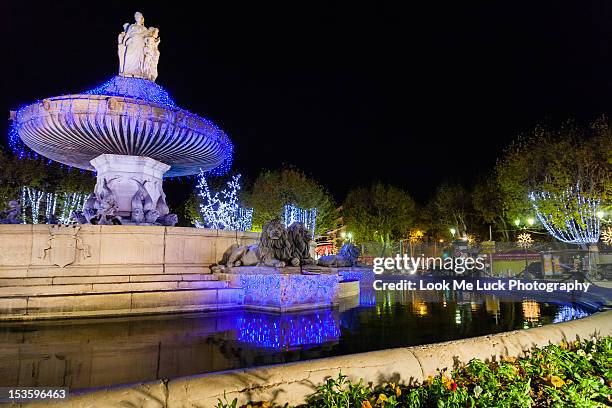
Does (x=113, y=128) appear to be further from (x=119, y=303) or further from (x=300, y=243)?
(x=300, y=243)

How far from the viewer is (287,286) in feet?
28.0

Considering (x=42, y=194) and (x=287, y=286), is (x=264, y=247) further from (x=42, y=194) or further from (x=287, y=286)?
(x=42, y=194)

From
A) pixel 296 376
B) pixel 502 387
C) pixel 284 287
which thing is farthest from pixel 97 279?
pixel 502 387

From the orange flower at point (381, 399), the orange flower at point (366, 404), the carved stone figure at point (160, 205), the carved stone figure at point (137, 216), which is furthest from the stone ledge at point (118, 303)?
the carved stone figure at point (160, 205)

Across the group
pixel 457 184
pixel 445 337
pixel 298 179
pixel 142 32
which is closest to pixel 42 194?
pixel 298 179

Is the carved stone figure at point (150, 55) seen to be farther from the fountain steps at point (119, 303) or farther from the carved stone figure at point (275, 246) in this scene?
the fountain steps at point (119, 303)

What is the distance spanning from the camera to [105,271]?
30.5ft

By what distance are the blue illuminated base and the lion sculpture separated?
0.32 meters

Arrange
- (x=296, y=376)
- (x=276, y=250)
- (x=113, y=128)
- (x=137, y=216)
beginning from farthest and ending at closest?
(x=137, y=216)
(x=113, y=128)
(x=276, y=250)
(x=296, y=376)

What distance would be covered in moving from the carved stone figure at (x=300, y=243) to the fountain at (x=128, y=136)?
4965 millimetres

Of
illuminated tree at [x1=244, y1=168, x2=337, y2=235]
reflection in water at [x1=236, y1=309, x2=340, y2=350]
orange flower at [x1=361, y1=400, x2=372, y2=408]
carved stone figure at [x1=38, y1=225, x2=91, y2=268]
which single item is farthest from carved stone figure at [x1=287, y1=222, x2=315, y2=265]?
illuminated tree at [x1=244, y1=168, x2=337, y2=235]

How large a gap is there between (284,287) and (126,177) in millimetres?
8589

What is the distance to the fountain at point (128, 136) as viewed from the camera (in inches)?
460

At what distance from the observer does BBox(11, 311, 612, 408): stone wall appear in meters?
2.74
